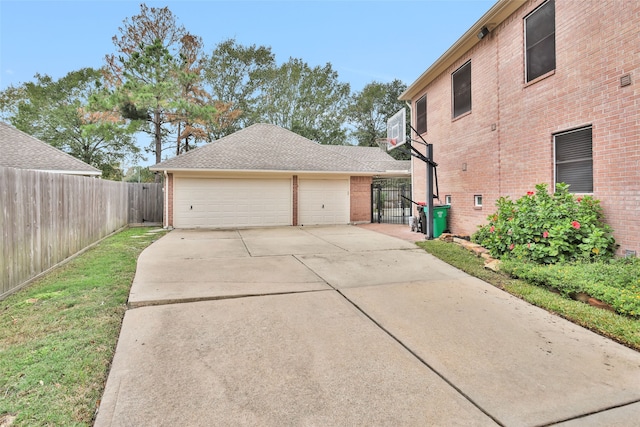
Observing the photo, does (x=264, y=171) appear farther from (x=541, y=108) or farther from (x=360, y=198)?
(x=541, y=108)

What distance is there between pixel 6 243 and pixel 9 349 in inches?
86.6

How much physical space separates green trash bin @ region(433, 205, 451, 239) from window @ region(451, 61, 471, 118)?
284 centimetres

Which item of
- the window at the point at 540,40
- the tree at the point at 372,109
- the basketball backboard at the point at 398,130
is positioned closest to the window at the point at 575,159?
the window at the point at 540,40

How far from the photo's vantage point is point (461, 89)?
956 cm

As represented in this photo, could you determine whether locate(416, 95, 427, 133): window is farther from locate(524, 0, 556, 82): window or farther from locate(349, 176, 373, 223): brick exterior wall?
locate(524, 0, 556, 82): window

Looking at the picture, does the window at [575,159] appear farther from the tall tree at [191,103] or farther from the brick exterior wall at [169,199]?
the tall tree at [191,103]

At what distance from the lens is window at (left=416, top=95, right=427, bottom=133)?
11841mm

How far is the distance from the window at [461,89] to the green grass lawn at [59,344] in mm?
9276

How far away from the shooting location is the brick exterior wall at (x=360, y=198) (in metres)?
14.6

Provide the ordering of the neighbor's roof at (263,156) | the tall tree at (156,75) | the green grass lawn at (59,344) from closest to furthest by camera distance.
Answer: the green grass lawn at (59,344), the neighbor's roof at (263,156), the tall tree at (156,75)

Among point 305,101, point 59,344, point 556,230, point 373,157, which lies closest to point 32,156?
point 59,344

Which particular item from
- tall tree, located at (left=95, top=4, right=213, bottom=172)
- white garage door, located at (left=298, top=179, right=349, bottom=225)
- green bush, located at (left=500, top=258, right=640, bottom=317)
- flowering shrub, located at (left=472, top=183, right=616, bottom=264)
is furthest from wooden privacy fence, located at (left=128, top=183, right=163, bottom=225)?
green bush, located at (left=500, top=258, right=640, bottom=317)

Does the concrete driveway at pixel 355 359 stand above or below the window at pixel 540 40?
below

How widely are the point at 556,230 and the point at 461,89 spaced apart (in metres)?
5.74
